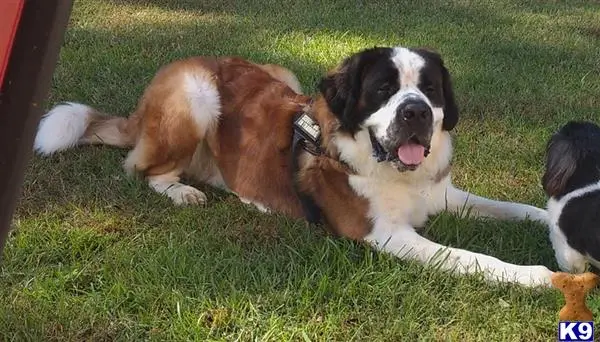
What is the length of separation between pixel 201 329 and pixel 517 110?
11.6ft

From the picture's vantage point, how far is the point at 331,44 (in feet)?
23.3

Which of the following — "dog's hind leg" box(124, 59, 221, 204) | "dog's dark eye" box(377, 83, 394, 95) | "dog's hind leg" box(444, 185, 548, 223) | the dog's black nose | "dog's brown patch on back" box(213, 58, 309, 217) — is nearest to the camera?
the dog's black nose

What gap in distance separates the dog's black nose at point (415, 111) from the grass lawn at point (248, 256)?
59cm

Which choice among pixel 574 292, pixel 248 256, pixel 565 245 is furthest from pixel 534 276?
pixel 248 256

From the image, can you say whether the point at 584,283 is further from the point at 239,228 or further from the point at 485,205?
the point at 239,228

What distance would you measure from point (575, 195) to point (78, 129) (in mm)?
2906

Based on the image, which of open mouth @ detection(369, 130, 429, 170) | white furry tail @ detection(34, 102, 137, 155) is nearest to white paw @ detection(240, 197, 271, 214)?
open mouth @ detection(369, 130, 429, 170)

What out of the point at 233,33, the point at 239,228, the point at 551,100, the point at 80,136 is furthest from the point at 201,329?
the point at 233,33

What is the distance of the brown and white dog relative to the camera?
3.42m

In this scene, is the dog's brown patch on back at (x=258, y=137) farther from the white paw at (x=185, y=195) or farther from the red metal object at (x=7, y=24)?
the red metal object at (x=7, y=24)

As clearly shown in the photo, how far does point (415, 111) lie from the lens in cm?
333

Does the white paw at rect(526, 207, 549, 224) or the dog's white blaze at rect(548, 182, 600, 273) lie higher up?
the dog's white blaze at rect(548, 182, 600, 273)

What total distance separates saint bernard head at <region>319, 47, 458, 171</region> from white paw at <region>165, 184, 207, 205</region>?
94 centimetres

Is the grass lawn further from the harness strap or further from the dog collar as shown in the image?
the dog collar
